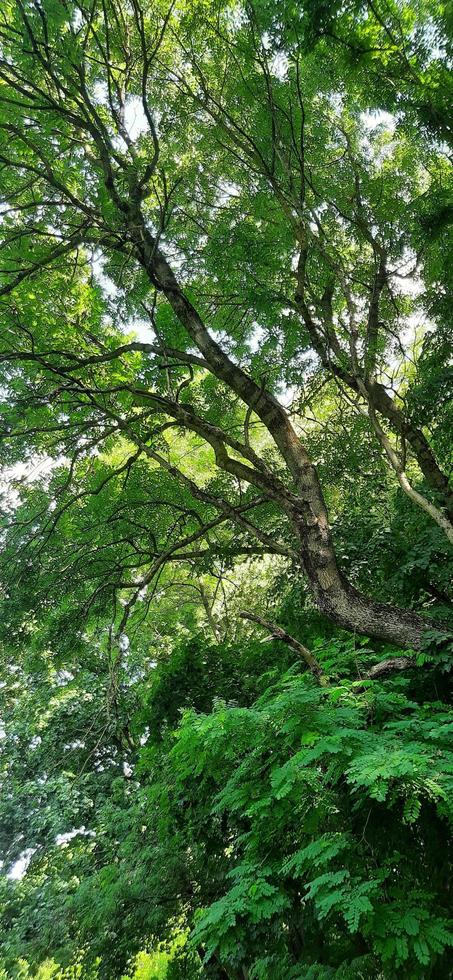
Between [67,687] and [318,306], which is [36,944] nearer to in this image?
[67,687]

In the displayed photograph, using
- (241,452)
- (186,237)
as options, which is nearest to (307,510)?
(241,452)

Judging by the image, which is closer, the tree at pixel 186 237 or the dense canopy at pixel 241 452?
the dense canopy at pixel 241 452

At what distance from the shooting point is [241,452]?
5.14 meters

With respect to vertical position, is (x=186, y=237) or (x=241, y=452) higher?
(x=186, y=237)

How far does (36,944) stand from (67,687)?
3944mm

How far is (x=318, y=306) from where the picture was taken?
20.1 feet

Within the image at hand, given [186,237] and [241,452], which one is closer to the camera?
[241,452]

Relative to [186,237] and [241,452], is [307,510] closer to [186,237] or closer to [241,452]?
[241,452]

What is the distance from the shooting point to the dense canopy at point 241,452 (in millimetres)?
2871

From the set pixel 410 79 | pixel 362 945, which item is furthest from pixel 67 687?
pixel 410 79

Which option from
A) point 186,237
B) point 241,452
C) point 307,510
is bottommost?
point 307,510

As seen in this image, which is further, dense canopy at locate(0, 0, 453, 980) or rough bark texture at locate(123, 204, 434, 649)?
rough bark texture at locate(123, 204, 434, 649)

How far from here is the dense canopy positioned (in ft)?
9.42

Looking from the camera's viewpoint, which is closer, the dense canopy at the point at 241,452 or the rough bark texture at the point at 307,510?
the dense canopy at the point at 241,452
